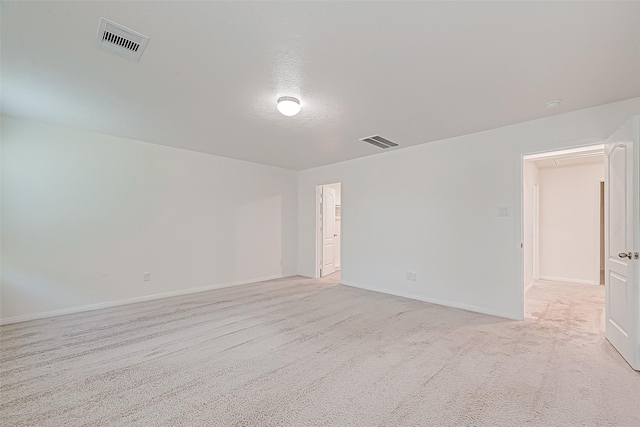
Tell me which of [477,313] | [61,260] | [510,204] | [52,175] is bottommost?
[477,313]

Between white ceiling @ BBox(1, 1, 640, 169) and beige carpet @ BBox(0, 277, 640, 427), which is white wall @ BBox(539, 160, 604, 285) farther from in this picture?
white ceiling @ BBox(1, 1, 640, 169)

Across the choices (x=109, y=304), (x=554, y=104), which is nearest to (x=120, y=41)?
(x=109, y=304)

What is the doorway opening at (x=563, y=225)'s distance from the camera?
17.5 ft

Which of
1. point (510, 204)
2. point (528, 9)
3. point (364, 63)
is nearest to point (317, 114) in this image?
point (364, 63)

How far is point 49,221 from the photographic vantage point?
12.0 feet

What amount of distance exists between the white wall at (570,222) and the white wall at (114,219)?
20.1 feet

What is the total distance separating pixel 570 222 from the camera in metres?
5.86

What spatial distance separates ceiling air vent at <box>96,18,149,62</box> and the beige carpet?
2481 mm

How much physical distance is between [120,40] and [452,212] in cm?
419

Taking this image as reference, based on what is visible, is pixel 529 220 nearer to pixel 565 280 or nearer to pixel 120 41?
pixel 565 280

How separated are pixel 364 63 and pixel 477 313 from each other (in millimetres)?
A: 3464

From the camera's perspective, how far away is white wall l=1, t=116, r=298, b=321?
3.47 meters

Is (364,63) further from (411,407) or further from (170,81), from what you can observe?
(411,407)

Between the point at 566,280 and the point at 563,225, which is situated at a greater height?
the point at 563,225
